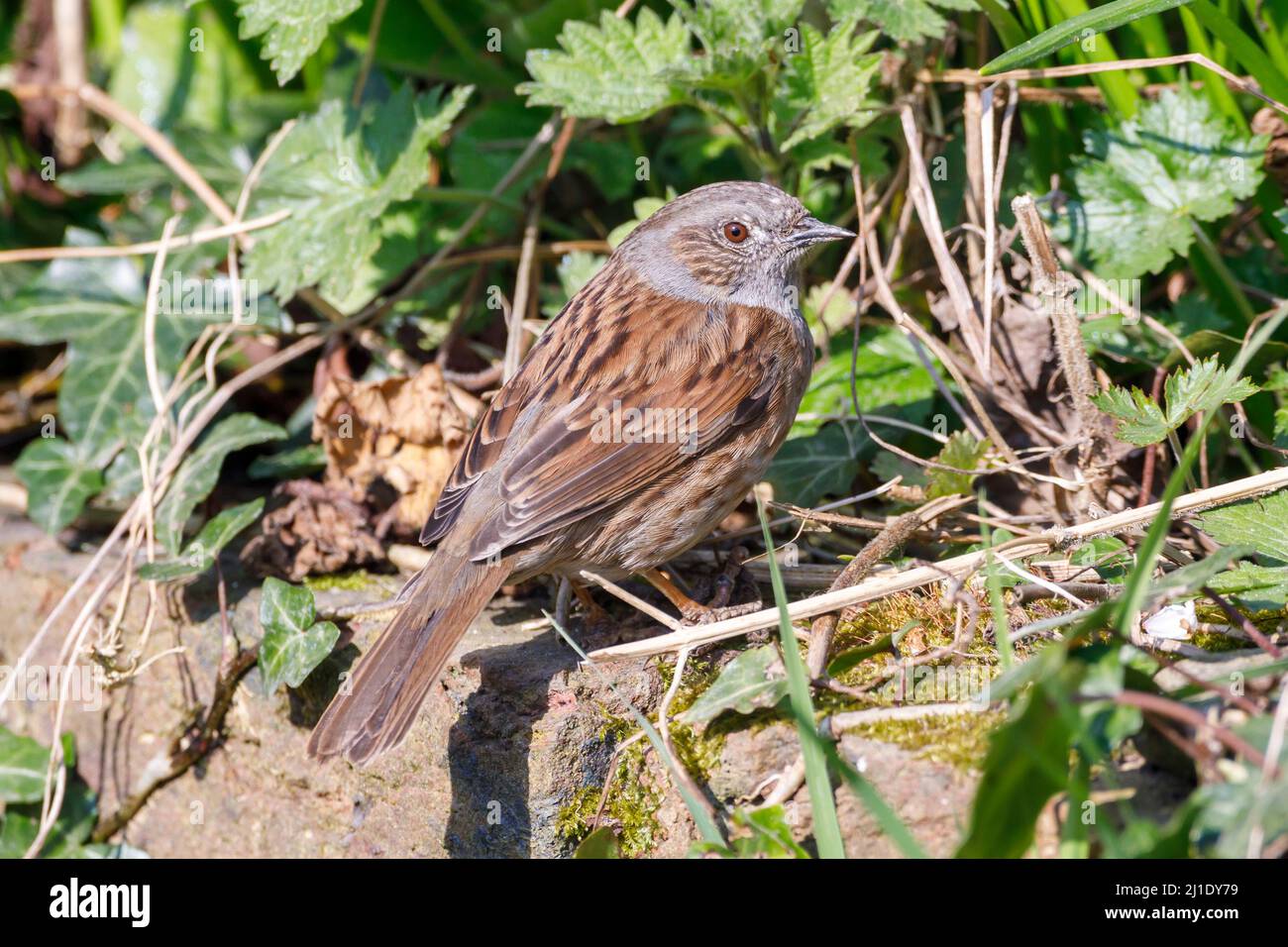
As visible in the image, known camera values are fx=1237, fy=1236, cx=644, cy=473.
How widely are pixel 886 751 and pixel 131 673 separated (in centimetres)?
234

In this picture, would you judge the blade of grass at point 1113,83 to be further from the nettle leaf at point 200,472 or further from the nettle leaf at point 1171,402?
the nettle leaf at point 200,472

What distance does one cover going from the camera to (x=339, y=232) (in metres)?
4.17

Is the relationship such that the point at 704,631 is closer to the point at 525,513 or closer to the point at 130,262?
the point at 525,513

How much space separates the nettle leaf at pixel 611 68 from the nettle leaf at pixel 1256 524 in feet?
6.60

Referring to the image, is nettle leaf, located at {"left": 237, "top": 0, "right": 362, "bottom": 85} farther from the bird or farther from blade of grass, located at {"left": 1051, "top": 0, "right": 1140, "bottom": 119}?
blade of grass, located at {"left": 1051, "top": 0, "right": 1140, "bottom": 119}

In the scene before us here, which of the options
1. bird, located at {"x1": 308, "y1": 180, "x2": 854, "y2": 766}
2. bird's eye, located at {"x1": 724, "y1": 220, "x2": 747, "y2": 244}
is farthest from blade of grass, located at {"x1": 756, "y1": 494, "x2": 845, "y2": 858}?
bird's eye, located at {"x1": 724, "y1": 220, "x2": 747, "y2": 244}

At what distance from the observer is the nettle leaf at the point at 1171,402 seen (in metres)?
2.99

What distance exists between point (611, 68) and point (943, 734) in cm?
240

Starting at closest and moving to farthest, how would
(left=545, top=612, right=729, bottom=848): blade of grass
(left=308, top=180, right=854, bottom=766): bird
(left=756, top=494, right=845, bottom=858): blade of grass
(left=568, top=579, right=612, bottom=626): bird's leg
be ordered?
(left=756, top=494, right=845, bottom=858): blade of grass < (left=545, top=612, right=729, bottom=848): blade of grass < (left=308, top=180, right=854, bottom=766): bird < (left=568, top=579, right=612, bottom=626): bird's leg

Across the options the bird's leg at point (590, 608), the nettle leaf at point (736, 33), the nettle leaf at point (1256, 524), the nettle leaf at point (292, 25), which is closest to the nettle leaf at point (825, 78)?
the nettle leaf at point (736, 33)

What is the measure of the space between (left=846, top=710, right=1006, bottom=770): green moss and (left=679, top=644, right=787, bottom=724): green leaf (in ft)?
0.63

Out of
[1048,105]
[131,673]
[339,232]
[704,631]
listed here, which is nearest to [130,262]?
[339,232]

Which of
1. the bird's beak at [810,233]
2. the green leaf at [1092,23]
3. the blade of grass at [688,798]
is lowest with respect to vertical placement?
the blade of grass at [688,798]

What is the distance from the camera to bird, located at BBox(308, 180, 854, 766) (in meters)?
3.12
